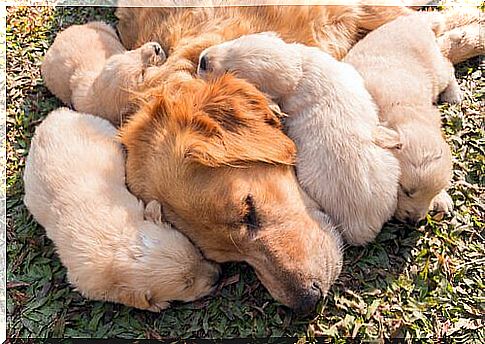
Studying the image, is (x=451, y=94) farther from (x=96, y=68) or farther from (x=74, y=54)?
(x=74, y=54)

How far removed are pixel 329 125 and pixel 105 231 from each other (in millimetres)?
972

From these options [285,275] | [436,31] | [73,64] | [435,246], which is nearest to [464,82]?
[436,31]

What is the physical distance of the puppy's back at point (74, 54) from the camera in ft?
11.8

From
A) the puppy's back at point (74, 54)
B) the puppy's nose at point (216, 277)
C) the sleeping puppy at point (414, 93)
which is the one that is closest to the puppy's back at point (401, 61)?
the sleeping puppy at point (414, 93)

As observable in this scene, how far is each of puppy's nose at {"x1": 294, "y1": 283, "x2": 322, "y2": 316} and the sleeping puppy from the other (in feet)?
1.81

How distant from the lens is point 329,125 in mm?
2881

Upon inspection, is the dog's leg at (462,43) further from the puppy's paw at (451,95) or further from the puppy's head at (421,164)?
the puppy's head at (421,164)

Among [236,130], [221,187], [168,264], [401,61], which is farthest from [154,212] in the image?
[401,61]

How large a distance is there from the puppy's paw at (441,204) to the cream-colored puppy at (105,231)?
0.97m

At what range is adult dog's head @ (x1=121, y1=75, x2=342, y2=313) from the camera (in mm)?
2689

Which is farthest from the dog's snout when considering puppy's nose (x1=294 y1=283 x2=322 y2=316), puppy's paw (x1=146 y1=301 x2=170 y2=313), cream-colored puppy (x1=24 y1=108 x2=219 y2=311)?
puppy's nose (x1=294 y1=283 x2=322 y2=316)

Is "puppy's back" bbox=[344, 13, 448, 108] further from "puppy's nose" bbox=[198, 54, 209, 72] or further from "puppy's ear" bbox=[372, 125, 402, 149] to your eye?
"puppy's nose" bbox=[198, 54, 209, 72]

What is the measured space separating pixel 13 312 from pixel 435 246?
5.91ft

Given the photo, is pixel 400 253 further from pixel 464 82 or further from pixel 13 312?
pixel 13 312
